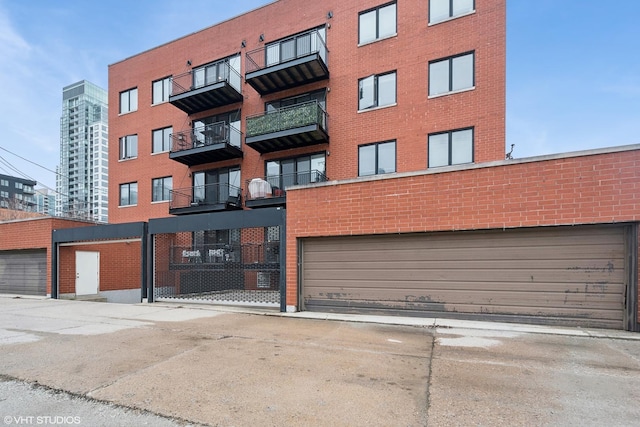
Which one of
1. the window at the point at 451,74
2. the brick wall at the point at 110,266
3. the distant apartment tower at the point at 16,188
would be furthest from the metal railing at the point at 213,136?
the distant apartment tower at the point at 16,188

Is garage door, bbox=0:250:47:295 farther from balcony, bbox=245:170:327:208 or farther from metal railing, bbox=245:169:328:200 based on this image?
metal railing, bbox=245:169:328:200

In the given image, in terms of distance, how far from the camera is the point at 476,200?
7.91 m

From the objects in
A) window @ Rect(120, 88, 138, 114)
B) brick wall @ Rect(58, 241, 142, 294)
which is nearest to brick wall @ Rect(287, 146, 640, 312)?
brick wall @ Rect(58, 241, 142, 294)

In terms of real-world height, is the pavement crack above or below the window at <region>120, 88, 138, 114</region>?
below

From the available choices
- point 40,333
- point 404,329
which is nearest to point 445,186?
point 404,329

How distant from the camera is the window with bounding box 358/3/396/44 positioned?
49.0ft

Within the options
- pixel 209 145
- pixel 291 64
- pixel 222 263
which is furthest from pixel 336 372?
pixel 209 145

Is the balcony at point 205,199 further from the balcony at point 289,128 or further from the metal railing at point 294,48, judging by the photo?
the metal railing at point 294,48

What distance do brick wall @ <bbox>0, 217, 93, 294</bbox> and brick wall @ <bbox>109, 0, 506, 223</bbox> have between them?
211 inches

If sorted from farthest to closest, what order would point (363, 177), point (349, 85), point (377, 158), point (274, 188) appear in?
point (274, 188)
point (349, 85)
point (377, 158)
point (363, 177)

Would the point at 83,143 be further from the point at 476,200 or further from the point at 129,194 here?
the point at 476,200

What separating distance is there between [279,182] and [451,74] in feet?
29.8

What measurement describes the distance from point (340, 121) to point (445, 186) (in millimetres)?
8475

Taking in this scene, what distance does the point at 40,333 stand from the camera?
712 centimetres
